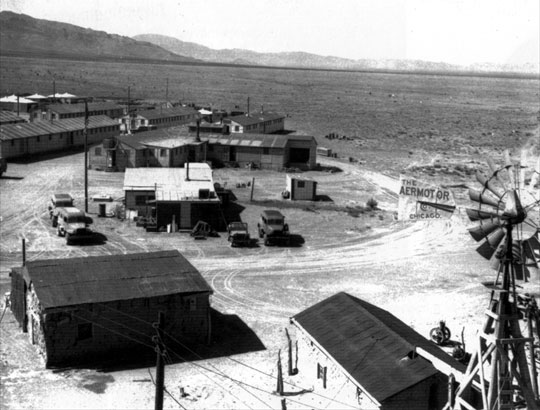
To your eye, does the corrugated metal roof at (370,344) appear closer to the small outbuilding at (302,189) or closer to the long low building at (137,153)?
the small outbuilding at (302,189)

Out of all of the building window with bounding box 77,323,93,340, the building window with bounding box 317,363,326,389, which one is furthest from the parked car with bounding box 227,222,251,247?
the building window with bounding box 317,363,326,389

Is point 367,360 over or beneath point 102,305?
over

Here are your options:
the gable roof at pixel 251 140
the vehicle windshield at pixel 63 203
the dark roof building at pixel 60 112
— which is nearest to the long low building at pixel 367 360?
the vehicle windshield at pixel 63 203

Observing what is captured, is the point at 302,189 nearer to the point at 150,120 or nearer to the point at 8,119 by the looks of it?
the point at 150,120

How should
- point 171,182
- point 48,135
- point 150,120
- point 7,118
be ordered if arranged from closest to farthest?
point 171,182
point 48,135
point 7,118
point 150,120

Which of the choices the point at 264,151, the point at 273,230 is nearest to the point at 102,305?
the point at 273,230

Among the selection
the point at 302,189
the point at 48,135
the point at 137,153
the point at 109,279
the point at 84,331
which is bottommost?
the point at 84,331

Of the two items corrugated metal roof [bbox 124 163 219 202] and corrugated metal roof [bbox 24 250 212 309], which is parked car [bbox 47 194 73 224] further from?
corrugated metal roof [bbox 24 250 212 309]
